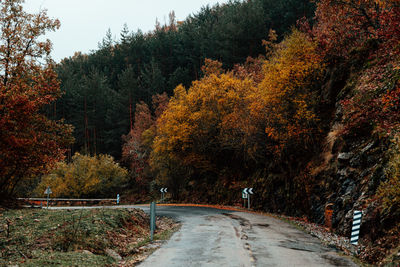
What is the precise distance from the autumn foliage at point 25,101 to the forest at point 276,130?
73mm

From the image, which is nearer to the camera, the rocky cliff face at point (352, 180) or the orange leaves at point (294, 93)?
the rocky cliff face at point (352, 180)

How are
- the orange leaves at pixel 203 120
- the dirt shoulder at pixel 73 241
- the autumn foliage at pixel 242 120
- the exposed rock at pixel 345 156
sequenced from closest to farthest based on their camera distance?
1. the dirt shoulder at pixel 73 241
2. the exposed rock at pixel 345 156
3. the autumn foliage at pixel 242 120
4. the orange leaves at pixel 203 120

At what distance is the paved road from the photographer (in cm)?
882

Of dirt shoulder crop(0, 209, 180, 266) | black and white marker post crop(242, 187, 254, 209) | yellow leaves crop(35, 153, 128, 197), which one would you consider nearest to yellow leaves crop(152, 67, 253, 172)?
black and white marker post crop(242, 187, 254, 209)

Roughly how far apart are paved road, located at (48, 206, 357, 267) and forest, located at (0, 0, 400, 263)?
1.74m

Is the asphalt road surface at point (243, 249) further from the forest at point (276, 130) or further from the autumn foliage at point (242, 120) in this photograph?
the autumn foliage at point (242, 120)

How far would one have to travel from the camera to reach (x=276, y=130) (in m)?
21.8

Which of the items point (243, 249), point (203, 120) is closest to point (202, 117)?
point (203, 120)

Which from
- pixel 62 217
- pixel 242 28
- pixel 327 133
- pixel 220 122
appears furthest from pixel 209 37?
pixel 62 217

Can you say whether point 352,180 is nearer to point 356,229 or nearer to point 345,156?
point 345,156

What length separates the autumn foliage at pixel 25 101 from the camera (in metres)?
15.2

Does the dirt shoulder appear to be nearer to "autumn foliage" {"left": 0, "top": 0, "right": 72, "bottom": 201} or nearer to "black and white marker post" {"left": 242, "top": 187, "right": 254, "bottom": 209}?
"autumn foliage" {"left": 0, "top": 0, "right": 72, "bottom": 201}

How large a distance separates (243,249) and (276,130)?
12752mm

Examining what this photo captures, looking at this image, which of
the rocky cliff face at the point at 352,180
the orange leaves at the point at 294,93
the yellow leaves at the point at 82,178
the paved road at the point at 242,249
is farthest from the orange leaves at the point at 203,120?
the paved road at the point at 242,249
